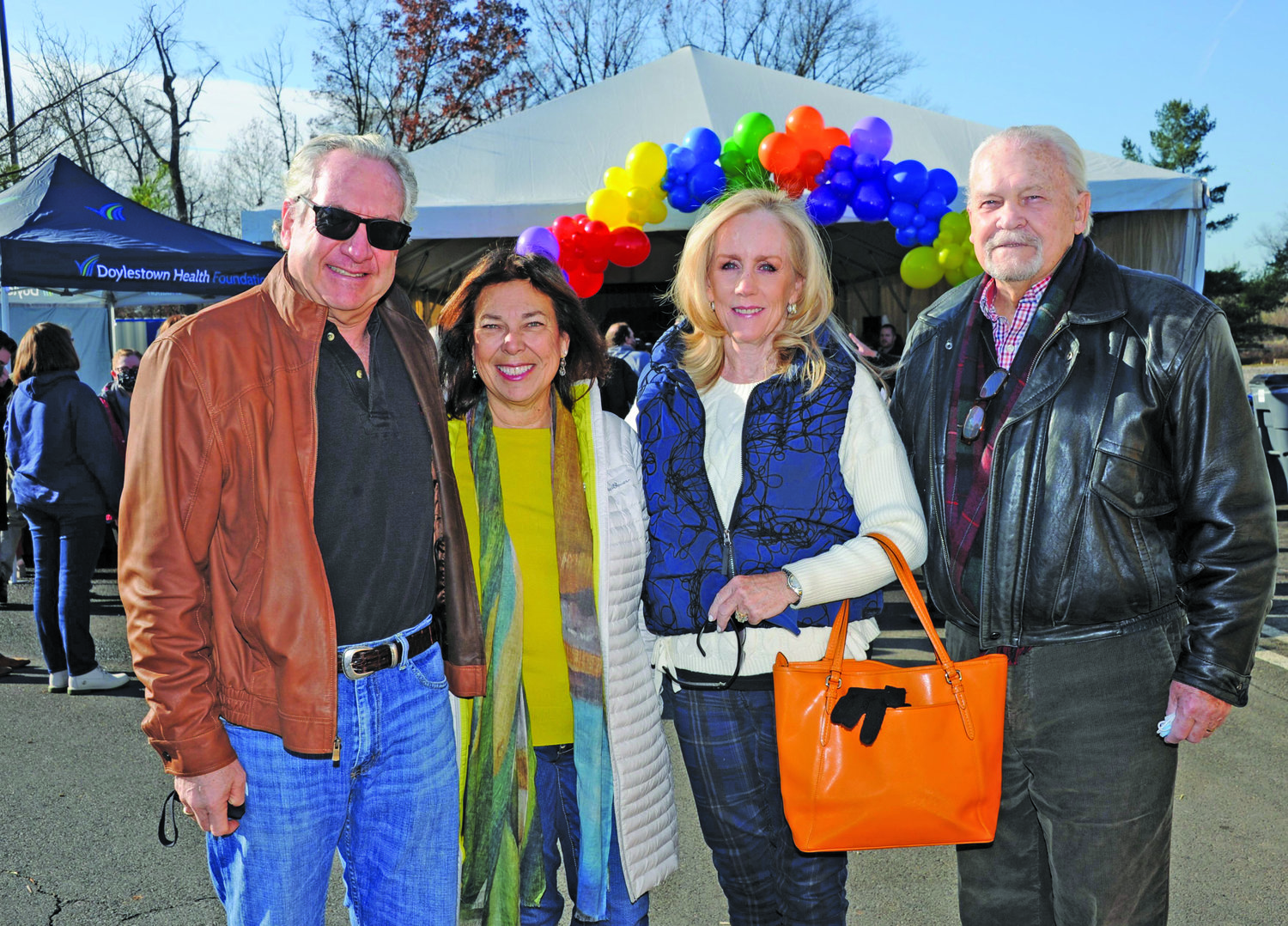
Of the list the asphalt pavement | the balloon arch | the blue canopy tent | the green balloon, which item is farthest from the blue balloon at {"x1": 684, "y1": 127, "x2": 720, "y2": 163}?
the asphalt pavement

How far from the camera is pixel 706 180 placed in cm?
779

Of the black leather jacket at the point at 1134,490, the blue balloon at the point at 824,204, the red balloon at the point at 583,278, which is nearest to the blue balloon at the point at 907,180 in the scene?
the blue balloon at the point at 824,204

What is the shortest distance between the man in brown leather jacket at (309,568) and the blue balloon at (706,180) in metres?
6.10

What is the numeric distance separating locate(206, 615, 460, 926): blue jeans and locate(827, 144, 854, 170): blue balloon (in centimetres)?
652

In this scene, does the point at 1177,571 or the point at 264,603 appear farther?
the point at 1177,571

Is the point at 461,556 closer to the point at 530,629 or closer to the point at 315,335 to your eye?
the point at 530,629

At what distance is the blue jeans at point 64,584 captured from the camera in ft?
17.3

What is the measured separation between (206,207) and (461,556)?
34.8 metres

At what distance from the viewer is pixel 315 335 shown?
72.0 inches

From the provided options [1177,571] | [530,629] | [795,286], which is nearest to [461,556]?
[530,629]

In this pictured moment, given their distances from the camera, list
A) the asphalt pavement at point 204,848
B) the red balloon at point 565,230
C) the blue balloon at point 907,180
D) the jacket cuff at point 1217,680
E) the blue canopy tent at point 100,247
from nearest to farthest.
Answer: the jacket cuff at point 1217,680
the asphalt pavement at point 204,848
the blue canopy tent at point 100,247
the blue balloon at point 907,180
the red balloon at point 565,230

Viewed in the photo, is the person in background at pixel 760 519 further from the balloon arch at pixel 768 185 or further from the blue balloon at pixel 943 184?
the blue balloon at pixel 943 184

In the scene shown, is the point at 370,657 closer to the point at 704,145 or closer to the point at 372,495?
→ the point at 372,495

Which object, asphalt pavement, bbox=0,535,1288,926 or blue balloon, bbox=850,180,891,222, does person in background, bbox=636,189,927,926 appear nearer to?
asphalt pavement, bbox=0,535,1288,926
